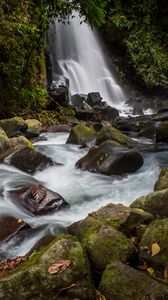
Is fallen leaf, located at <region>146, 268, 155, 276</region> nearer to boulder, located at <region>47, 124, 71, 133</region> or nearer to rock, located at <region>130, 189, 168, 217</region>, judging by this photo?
rock, located at <region>130, 189, 168, 217</region>

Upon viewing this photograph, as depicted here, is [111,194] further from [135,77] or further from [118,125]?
[135,77]

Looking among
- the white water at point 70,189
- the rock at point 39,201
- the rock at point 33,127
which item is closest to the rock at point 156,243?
the white water at point 70,189

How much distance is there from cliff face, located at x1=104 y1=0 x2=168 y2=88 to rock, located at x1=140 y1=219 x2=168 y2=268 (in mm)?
17538

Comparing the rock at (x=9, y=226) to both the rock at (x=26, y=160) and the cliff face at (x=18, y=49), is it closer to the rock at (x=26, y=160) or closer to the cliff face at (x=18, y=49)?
the rock at (x=26, y=160)

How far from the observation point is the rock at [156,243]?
3.40 meters

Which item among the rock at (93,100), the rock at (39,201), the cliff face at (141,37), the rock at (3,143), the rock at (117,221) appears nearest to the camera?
the rock at (117,221)

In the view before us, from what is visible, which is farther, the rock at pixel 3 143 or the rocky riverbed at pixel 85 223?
the rock at pixel 3 143

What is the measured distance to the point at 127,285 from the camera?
297 cm

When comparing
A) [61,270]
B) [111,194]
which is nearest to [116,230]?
[61,270]

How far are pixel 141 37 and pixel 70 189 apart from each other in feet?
53.3

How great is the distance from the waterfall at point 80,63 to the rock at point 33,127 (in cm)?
692

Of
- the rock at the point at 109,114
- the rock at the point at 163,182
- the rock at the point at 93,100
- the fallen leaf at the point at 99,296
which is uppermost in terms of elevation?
the rock at the point at 93,100

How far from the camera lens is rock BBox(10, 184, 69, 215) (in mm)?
5613

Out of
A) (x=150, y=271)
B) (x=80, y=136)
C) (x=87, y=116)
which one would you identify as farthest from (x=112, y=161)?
(x=87, y=116)
